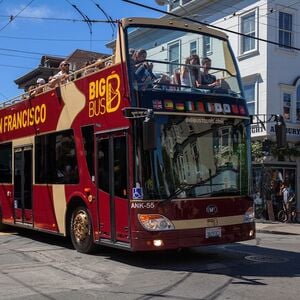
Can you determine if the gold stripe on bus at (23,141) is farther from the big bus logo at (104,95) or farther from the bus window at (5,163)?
the big bus logo at (104,95)

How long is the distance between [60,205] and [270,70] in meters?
15.3

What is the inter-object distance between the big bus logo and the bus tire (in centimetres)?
195

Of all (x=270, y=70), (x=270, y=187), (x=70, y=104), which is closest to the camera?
(x=70, y=104)

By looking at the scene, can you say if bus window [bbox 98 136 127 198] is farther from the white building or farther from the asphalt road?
the white building

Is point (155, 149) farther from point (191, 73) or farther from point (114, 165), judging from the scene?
point (191, 73)

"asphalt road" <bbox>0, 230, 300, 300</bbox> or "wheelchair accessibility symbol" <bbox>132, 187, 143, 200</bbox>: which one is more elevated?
"wheelchair accessibility symbol" <bbox>132, 187, 143, 200</bbox>

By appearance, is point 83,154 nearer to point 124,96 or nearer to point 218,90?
point 124,96

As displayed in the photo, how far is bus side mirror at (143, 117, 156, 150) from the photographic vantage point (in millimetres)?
8984

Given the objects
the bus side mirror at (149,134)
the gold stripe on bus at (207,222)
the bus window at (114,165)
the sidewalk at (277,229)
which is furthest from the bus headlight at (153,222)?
the sidewalk at (277,229)

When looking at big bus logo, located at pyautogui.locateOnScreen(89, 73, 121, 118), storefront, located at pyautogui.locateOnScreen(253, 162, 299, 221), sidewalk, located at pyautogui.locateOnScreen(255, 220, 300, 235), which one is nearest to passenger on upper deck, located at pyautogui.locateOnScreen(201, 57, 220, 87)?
big bus logo, located at pyautogui.locateOnScreen(89, 73, 121, 118)

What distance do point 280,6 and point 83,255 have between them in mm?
17804

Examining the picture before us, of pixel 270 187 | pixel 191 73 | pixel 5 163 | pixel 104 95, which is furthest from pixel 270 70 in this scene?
pixel 104 95

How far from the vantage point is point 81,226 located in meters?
11.2

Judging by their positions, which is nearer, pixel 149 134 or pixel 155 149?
pixel 149 134
